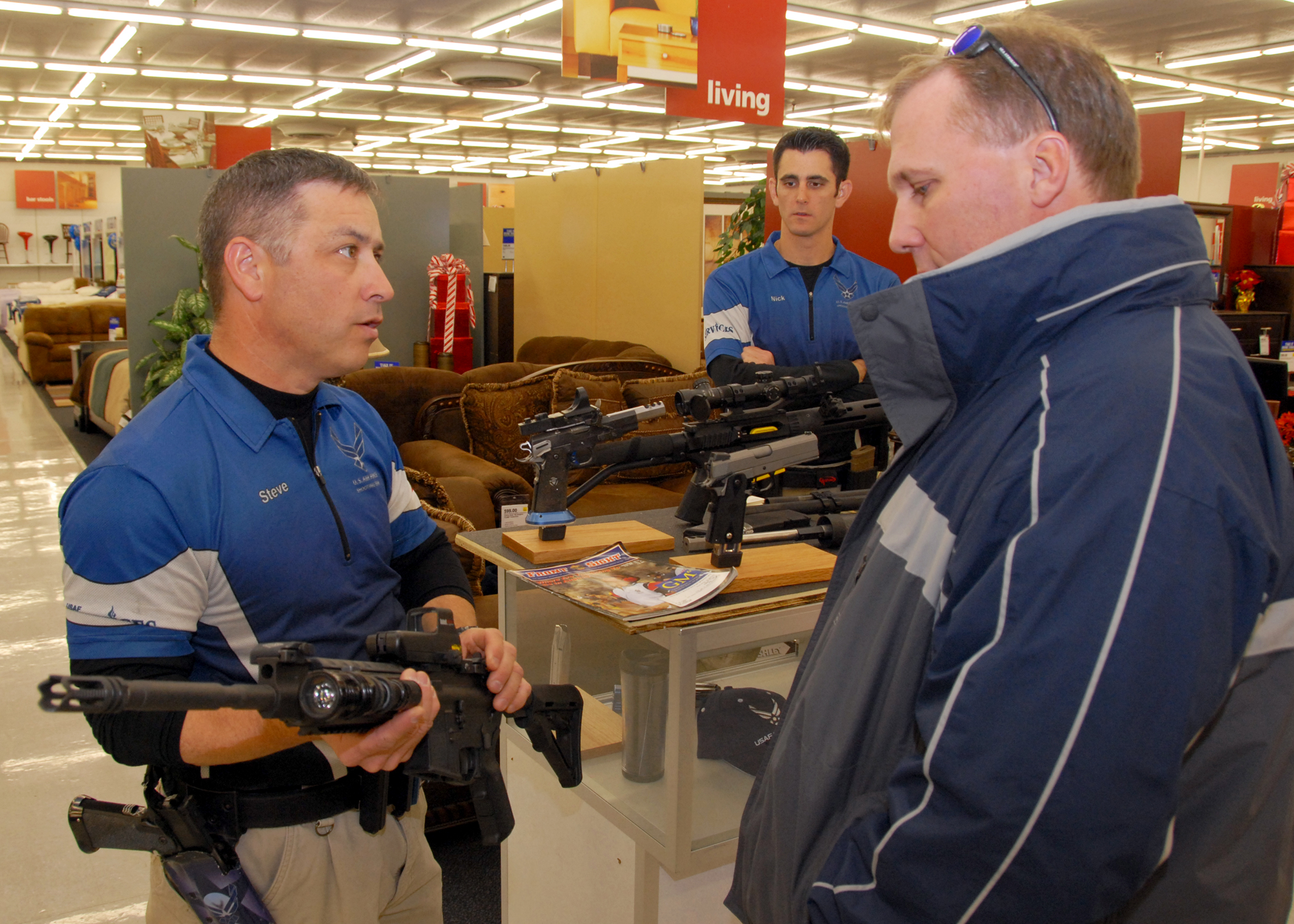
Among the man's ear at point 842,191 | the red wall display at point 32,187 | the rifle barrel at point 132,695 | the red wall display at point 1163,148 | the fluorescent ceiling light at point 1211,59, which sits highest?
the fluorescent ceiling light at point 1211,59

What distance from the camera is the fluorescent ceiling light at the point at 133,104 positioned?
48.3ft

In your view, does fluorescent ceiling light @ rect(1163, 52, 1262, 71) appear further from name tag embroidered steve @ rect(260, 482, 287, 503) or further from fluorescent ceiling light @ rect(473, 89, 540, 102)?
name tag embroidered steve @ rect(260, 482, 287, 503)

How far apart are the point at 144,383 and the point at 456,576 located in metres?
5.01

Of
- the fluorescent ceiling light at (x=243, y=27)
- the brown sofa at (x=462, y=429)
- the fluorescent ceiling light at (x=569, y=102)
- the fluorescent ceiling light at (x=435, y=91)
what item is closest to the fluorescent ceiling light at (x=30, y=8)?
the fluorescent ceiling light at (x=243, y=27)

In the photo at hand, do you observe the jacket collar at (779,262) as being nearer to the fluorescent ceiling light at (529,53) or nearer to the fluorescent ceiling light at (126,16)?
the fluorescent ceiling light at (529,53)

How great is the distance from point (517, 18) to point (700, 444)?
9.34 meters

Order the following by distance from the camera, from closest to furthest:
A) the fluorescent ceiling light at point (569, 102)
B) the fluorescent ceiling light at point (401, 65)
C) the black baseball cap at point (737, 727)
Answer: the black baseball cap at point (737, 727), the fluorescent ceiling light at point (401, 65), the fluorescent ceiling light at point (569, 102)

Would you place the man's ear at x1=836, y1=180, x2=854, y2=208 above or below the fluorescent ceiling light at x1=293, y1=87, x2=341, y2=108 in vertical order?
below

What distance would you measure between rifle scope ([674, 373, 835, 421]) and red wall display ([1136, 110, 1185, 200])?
2.97 metres

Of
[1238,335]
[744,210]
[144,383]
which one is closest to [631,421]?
[744,210]

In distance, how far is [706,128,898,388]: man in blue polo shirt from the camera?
268 cm

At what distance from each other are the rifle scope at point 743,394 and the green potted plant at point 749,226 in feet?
10.8

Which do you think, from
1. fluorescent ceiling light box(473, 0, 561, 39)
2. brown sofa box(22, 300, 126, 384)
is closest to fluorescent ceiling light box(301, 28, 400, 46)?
fluorescent ceiling light box(473, 0, 561, 39)

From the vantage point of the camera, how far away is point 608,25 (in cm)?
429
